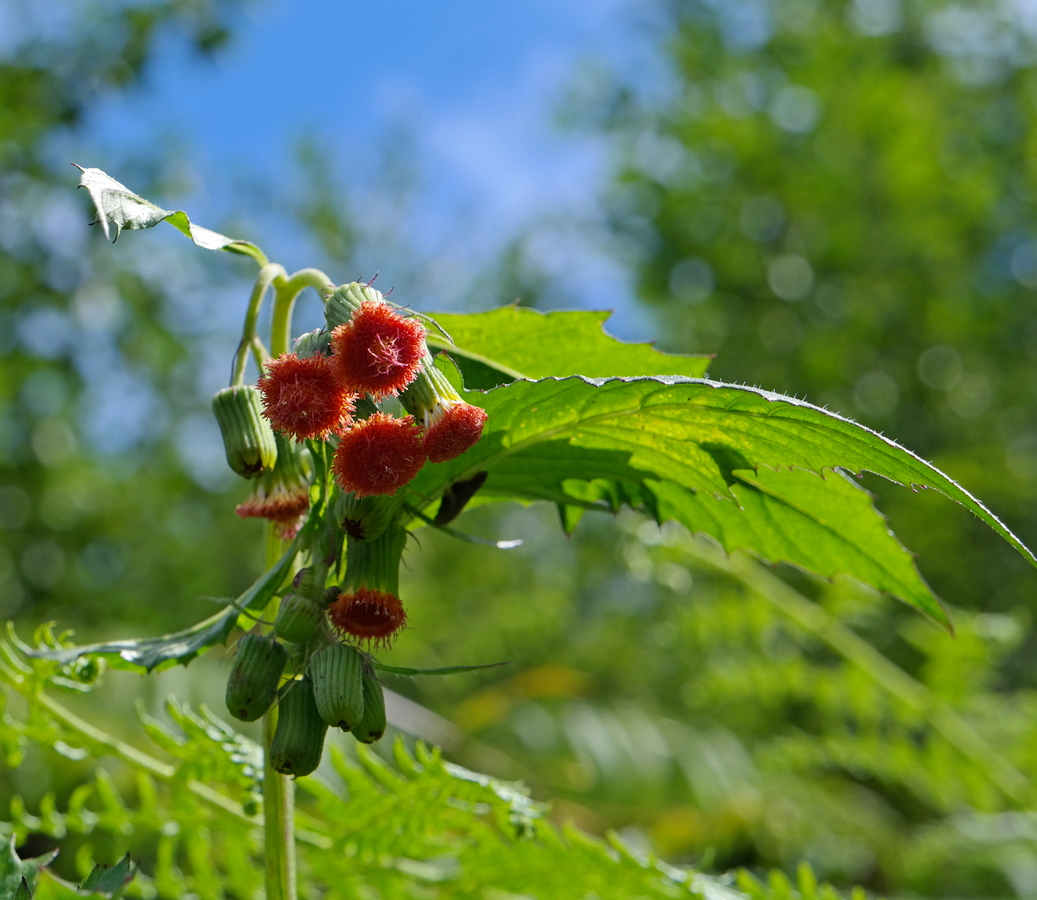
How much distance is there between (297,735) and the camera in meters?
0.57

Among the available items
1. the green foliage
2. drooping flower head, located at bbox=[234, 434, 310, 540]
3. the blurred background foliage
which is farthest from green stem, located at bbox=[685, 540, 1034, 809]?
drooping flower head, located at bbox=[234, 434, 310, 540]

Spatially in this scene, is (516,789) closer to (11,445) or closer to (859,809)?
(859,809)

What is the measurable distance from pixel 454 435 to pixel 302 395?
0.32 ft

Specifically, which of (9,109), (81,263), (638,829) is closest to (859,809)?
(638,829)

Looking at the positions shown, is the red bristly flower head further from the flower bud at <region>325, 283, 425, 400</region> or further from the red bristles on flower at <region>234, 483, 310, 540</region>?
the flower bud at <region>325, 283, 425, 400</region>

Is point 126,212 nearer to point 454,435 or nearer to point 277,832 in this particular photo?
point 454,435

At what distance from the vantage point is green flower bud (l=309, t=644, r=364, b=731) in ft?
1.84

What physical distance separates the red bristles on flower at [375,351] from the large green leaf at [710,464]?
0.06 meters

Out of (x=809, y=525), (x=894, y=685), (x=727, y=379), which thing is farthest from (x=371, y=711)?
(x=727, y=379)

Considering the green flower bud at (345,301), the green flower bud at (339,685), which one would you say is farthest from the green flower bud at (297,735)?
the green flower bud at (345,301)

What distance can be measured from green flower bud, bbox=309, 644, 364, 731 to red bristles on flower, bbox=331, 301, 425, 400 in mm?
162

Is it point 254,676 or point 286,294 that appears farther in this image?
point 286,294

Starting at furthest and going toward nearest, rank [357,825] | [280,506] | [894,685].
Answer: [894,685]
[357,825]
[280,506]

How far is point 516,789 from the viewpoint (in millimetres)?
904
